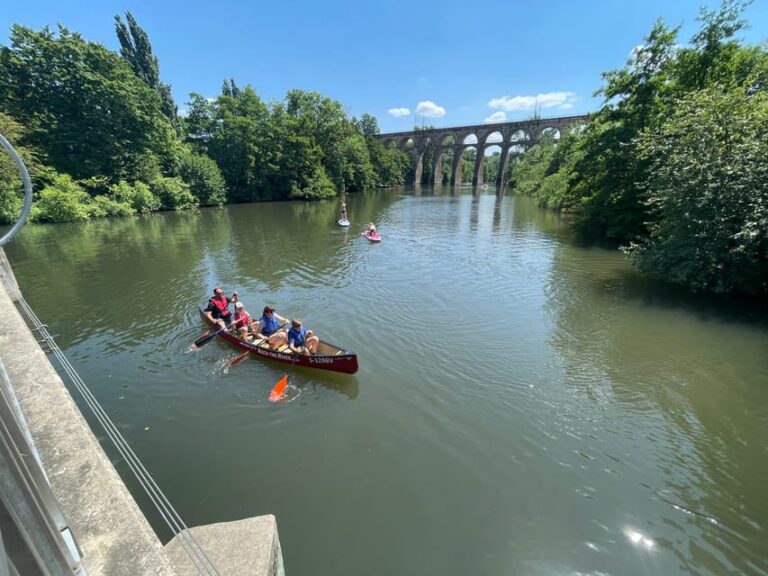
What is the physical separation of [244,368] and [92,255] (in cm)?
1764

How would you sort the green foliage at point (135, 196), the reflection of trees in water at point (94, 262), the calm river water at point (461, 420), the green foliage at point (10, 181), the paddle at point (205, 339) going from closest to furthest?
the calm river water at point (461, 420), the paddle at point (205, 339), the reflection of trees in water at point (94, 262), the green foliage at point (10, 181), the green foliage at point (135, 196)

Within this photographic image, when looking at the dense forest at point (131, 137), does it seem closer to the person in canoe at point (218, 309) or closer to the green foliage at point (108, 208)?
the green foliage at point (108, 208)

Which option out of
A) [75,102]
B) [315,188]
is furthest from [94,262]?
[315,188]

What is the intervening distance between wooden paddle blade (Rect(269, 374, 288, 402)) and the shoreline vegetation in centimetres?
1337

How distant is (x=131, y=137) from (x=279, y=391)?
44.2 m

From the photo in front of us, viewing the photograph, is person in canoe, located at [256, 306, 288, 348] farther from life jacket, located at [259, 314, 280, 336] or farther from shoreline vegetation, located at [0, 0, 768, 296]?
shoreline vegetation, located at [0, 0, 768, 296]

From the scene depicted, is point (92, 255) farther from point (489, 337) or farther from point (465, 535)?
point (465, 535)

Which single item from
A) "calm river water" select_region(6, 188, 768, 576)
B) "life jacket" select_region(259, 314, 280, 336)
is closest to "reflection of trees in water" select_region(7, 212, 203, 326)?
"calm river water" select_region(6, 188, 768, 576)

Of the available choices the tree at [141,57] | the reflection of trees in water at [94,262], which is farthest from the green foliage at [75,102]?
the tree at [141,57]

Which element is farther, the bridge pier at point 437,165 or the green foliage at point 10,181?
the bridge pier at point 437,165

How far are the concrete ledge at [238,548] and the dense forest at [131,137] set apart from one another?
34047mm

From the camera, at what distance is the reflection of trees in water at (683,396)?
18.4 ft

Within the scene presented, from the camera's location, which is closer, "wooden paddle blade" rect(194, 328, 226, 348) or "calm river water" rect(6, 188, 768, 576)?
"calm river water" rect(6, 188, 768, 576)

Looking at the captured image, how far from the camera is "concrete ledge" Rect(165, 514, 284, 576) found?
349cm
